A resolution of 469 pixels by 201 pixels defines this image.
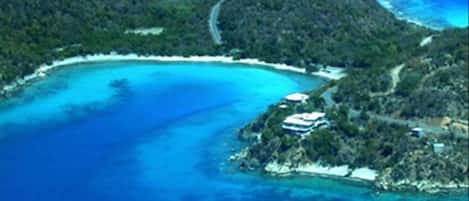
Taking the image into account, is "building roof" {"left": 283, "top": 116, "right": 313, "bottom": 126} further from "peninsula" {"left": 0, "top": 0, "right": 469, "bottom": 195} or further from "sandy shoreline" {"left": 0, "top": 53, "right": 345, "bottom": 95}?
"sandy shoreline" {"left": 0, "top": 53, "right": 345, "bottom": 95}

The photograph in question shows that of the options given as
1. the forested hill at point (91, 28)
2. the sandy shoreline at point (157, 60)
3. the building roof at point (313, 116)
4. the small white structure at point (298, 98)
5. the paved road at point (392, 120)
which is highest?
the paved road at point (392, 120)

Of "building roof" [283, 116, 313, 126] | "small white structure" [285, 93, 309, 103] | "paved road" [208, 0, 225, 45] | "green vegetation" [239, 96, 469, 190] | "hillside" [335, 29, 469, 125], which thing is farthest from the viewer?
"paved road" [208, 0, 225, 45]

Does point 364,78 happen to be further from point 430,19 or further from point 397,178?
point 430,19

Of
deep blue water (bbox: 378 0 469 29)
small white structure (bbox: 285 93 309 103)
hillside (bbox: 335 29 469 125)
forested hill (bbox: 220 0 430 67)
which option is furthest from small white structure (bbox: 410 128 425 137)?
deep blue water (bbox: 378 0 469 29)

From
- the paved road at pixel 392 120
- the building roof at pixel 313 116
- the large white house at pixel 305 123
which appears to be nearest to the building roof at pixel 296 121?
the large white house at pixel 305 123

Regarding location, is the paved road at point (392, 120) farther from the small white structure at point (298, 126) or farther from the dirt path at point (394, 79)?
the small white structure at point (298, 126)

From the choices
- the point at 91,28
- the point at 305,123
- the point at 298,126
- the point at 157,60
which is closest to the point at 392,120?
the point at 305,123

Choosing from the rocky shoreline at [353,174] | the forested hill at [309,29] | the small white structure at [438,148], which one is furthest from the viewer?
the forested hill at [309,29]
